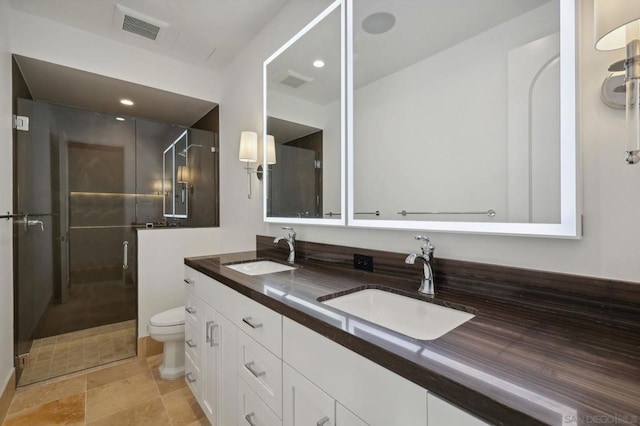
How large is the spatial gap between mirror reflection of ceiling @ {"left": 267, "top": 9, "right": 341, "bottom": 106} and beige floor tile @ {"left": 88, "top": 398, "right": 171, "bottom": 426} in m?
2.09

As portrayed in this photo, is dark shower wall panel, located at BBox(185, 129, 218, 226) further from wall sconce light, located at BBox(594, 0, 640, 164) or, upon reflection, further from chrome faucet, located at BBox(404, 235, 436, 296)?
wall sconce light, located at BBox(594, 0, 640, 164)

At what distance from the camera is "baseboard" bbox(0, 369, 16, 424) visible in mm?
1630

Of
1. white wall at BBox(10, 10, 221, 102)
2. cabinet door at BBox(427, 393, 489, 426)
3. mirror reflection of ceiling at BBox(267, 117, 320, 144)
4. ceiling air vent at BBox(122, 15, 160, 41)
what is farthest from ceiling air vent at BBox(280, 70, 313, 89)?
cabinet door at BBox(427, 393, 489, 426)

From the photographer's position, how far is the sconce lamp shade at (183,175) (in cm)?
296

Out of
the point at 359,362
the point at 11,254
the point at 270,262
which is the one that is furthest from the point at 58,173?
the point at 359,362

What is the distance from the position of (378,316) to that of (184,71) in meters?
2.82

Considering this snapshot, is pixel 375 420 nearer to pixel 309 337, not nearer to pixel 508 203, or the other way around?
pixel 309 337

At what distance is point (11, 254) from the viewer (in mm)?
1907

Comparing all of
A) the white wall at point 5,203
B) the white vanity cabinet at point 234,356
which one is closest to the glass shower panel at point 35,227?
the white wall at point 5,203

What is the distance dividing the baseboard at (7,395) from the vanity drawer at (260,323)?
1586 millimetres

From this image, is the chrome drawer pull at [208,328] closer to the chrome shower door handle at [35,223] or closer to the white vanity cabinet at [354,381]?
the white vanity cabinet at [354,381]

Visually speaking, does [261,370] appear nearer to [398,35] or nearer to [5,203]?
[398,35]

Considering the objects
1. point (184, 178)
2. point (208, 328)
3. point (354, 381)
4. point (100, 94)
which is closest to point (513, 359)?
point (354, 381)

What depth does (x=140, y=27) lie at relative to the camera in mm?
2182
